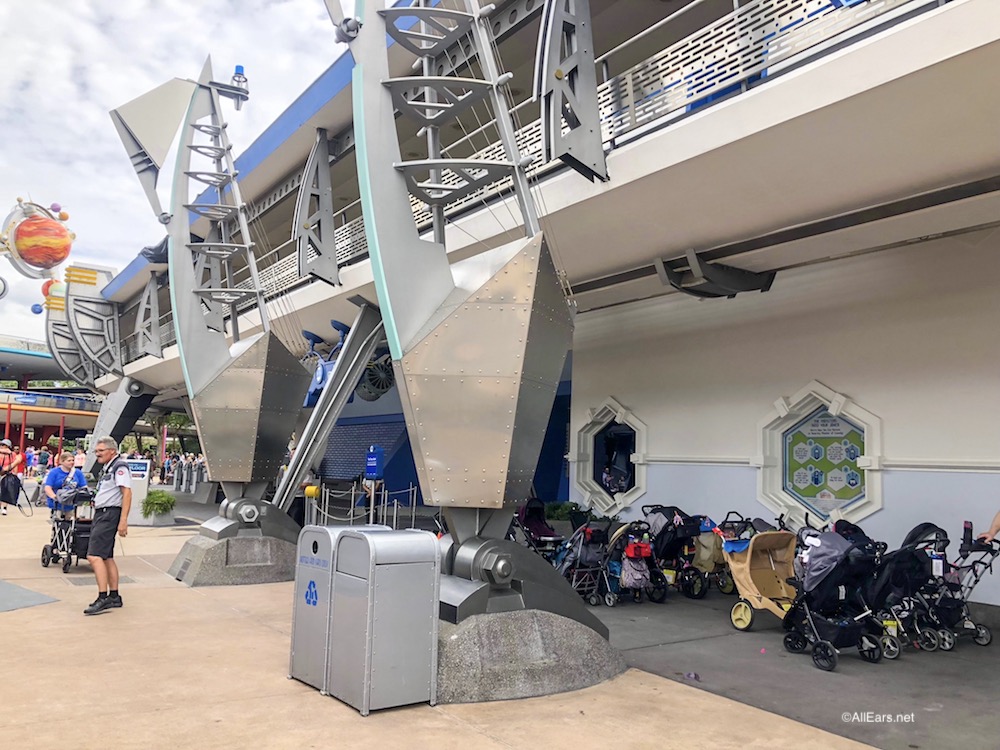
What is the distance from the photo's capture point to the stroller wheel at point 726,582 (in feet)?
34.4

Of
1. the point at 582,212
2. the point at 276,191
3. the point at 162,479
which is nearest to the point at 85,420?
the point at 162,479

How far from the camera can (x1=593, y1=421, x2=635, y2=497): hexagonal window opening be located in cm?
1365

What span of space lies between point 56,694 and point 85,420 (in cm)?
6397

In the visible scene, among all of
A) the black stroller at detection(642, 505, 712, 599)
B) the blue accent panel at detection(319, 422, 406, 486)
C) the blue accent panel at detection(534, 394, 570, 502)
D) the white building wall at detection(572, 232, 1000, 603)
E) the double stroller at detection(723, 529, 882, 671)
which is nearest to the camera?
the double stroller at detection(723, 529, 882, 671)

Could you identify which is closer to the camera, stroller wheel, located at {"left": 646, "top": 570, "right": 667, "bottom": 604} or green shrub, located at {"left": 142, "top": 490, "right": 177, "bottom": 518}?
stroller wheel, located at {"left": 646, "top": 570, "right": 667, "bottom": 604}

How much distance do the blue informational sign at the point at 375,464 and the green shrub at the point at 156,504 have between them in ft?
15.8

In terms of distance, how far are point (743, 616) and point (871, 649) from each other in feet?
4.95

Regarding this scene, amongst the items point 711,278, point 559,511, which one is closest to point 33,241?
point 559,511

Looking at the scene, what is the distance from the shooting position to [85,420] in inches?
2420

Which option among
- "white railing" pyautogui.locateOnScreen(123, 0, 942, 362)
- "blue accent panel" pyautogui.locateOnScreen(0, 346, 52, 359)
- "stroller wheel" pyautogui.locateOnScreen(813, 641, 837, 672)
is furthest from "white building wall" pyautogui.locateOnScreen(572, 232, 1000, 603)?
"blue accent panel" pyautogui.locateOnScreen(0, 346, 52, 359)

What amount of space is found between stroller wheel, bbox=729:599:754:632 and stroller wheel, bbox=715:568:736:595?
2152 millimetres

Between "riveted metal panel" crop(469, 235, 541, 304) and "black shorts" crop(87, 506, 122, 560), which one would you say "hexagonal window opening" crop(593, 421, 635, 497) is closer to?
"riveted metal panel" crop(469, 235, 541, 304)

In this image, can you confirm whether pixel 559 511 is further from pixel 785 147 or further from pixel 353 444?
pixel 353 444

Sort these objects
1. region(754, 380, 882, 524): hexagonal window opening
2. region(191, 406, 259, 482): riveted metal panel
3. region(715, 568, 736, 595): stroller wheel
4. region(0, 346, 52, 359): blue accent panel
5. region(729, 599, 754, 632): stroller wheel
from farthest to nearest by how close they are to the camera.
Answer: region(0, 346, 52, 359): blue accent panel → region(191, 406, 259, 482): riveted metal panel → region(715, 568, 736, 595): stroller wheel → region(754, 380, 882, 524): hexagonal window opening → region(729, 599, 754, 632): stroller wheel
